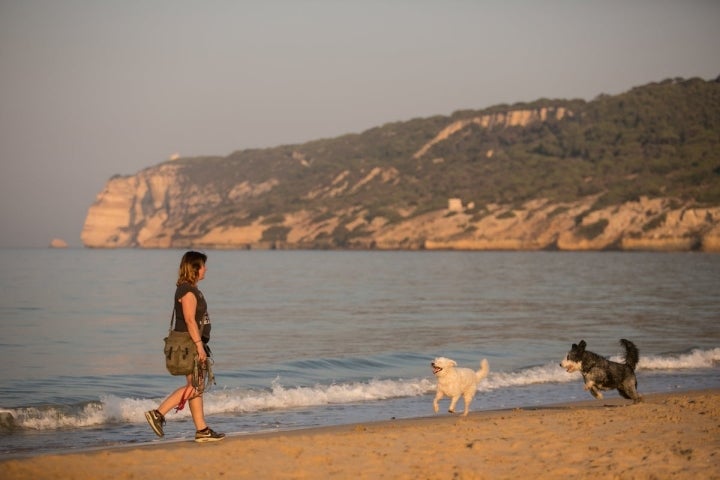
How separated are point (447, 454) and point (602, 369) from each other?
13.0 ft

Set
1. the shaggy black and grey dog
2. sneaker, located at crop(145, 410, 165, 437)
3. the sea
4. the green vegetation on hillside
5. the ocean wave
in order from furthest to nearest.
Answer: the green vegetation on hillside
the sea
the ocean wave
the shaggy black and grey dog
sneaker, located at crop(145, 410, 165, 437)

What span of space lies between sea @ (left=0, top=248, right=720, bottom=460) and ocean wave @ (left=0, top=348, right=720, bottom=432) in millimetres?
33

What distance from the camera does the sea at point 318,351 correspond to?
12.8 m

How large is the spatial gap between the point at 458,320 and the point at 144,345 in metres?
10.5

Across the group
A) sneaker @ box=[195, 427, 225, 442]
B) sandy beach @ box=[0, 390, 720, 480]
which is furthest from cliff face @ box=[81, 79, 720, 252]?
sneaker @ box=[195, 427, 225, 442]

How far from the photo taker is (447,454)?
343 inches

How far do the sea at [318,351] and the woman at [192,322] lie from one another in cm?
109

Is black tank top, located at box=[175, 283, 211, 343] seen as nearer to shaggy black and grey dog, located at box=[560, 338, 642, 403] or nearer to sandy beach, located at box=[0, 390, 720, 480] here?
sandy beach, located at box=[0, 390, 720, 480]

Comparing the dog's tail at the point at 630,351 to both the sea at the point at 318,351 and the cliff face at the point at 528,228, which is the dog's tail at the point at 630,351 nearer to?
the sea at the point at 318,351

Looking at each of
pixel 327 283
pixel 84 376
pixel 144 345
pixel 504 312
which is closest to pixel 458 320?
pixel 504 312

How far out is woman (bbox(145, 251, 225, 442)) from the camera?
29.8ft

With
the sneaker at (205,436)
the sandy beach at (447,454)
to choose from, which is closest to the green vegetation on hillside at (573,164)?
the sandy beach at (447,454)

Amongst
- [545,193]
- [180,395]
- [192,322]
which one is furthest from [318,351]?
[545,193]

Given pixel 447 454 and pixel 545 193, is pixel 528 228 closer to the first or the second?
pixel 545 193
